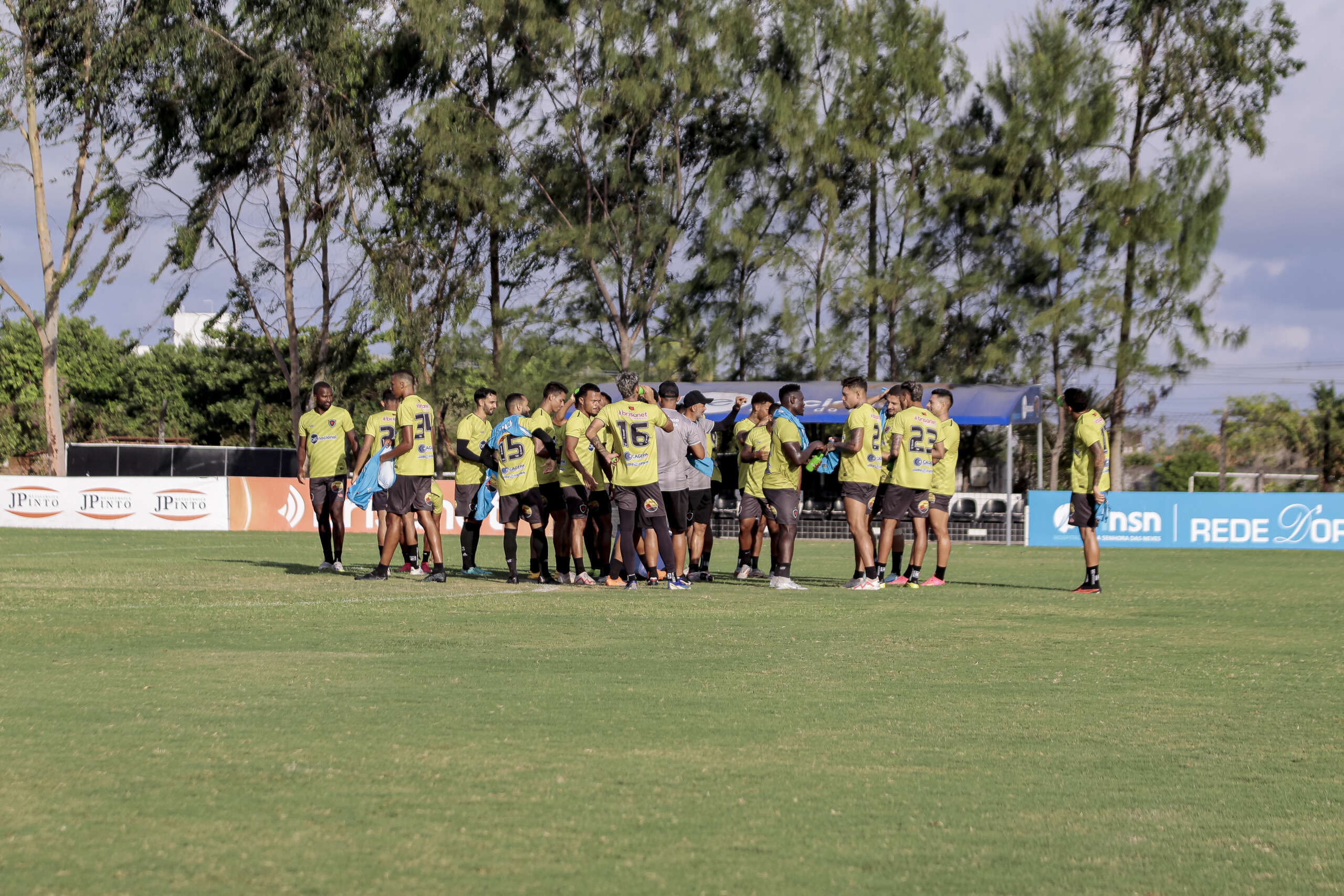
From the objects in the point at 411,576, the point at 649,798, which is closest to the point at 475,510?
the point at 411,576

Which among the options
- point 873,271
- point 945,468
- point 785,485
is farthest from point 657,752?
point 873,271

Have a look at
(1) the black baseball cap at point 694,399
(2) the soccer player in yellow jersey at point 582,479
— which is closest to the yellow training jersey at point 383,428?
(2) the soccer player in yellow jersey at point 582,479

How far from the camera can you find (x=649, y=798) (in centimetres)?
438

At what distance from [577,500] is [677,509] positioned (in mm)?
958

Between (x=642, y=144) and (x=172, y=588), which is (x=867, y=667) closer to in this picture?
(x=172, y=588)

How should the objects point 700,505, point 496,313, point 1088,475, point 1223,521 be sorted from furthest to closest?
1. point 496,313
2. point 1223,521
3. point 700,505
4. point 1088,475

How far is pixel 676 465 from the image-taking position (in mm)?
12852

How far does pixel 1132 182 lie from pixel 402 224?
19258mm

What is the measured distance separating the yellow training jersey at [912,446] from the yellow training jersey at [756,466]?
128 centimetres

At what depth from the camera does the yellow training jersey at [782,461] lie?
12.6m

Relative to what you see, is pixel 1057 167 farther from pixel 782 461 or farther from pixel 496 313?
pixel 782 461

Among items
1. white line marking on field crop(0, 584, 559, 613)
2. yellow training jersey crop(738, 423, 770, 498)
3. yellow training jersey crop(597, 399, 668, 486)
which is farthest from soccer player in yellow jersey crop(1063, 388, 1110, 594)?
white line marking on field crop(0, 584, 559, 613)

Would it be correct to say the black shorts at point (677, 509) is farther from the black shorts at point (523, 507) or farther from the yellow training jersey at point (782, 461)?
the black shorts at point (523, 507)

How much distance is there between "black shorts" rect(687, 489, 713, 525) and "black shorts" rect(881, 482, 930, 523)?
212cm
